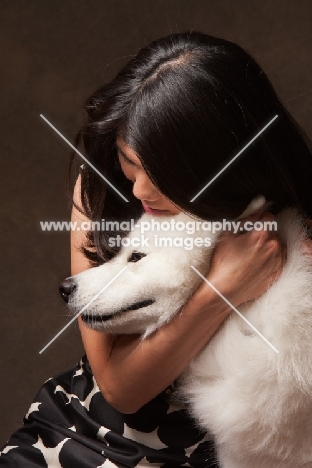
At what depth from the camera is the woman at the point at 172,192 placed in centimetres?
122

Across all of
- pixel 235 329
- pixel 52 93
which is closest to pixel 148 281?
pixel 235 329

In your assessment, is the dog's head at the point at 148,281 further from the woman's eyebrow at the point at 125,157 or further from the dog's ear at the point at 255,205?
the woman's eyebrow at the point at 125,157

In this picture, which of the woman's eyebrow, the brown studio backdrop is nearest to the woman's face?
the woman's eyebrow

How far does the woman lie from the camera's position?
1221 mm

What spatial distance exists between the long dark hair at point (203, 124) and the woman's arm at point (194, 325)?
7cm

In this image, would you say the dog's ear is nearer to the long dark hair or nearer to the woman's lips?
the long dark hair

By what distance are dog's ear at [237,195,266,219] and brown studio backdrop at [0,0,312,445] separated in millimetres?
833

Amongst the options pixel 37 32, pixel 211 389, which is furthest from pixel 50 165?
pixel 211 389

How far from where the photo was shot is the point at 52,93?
2295 millimetres

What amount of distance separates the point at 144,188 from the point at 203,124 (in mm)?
152

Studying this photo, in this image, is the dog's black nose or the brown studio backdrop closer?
the dog's black nose

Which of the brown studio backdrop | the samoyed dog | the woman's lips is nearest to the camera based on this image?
the samoyed dog

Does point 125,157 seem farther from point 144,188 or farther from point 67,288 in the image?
point 67,288

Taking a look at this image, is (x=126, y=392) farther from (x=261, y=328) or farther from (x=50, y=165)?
(x=50, y=165)
